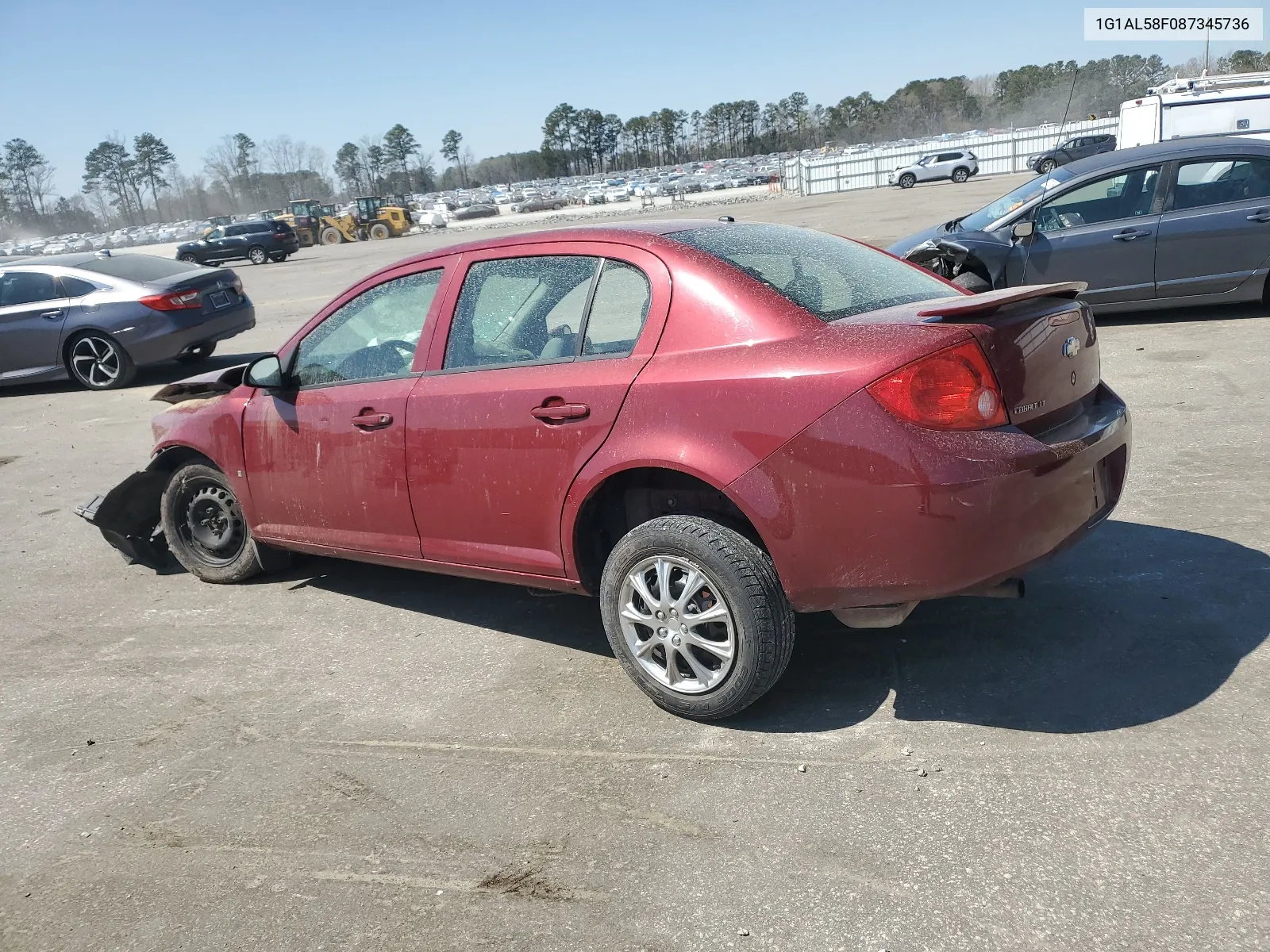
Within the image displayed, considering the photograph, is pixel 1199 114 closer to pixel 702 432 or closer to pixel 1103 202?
pixel 1103 202

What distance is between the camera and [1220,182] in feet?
29.5

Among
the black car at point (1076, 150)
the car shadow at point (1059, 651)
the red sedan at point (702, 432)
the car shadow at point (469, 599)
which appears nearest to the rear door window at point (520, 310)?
the red sedan at point (702, 432)

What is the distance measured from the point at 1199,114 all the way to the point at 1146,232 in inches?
534

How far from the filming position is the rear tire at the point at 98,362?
11758mm

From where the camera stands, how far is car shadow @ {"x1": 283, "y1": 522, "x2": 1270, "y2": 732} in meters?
3.42

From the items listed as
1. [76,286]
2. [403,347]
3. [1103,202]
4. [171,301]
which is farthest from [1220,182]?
[76,286]

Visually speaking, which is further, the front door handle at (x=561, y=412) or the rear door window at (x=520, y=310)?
the rear door window at (x=520, y=310)

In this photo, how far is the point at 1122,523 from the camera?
4.93 meters

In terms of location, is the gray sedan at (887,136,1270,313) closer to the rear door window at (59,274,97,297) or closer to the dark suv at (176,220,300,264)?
the rear door window at (59,274,97,297)

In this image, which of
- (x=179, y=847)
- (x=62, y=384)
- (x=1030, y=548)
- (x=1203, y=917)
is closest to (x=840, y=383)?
(x=1030, y=548)

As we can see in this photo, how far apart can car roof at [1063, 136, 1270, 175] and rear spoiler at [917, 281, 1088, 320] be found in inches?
263

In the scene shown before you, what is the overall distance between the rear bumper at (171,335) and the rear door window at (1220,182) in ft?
32.6

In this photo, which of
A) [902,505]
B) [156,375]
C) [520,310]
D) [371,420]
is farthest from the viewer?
[156,375]

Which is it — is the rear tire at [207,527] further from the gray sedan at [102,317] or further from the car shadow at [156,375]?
the car shadow at [156,375]
